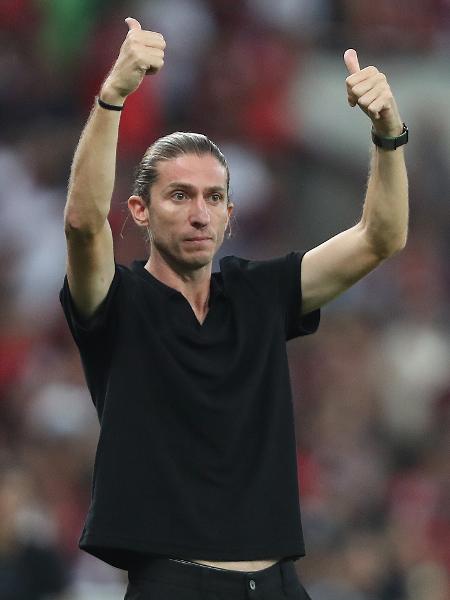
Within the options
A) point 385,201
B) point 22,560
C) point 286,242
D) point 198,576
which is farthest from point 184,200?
point 286,242

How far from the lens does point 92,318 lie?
357cm

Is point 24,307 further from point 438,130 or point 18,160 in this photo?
point 438,130

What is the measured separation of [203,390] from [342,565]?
356cm

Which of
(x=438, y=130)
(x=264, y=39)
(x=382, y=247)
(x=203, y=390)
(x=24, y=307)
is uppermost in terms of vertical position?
(x=264, y=39)

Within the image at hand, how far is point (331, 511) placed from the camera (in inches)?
291

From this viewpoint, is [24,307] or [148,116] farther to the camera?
[148,116]

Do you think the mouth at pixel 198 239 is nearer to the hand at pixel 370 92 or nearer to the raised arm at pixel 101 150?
the raised arm at pixel 101 150

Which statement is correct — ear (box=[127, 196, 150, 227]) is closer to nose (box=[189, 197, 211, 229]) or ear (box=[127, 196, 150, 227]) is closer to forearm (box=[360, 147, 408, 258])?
nose (box=[189, 197, 211, 229])

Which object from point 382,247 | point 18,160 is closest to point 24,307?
point 18,160

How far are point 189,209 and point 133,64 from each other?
0.43 m

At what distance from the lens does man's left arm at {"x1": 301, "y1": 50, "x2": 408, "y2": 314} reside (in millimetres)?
3793

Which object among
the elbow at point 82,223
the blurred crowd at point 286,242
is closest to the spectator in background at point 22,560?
the blurred crowd at point 286,242

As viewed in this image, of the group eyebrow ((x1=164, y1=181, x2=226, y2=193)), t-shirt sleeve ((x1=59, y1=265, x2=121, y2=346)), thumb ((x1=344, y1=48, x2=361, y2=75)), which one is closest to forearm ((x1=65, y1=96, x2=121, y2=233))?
t-shirt sleeve ((x1=59, y1=265, x2=121, y2=346))

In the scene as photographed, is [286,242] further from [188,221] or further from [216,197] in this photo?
[188,221]
